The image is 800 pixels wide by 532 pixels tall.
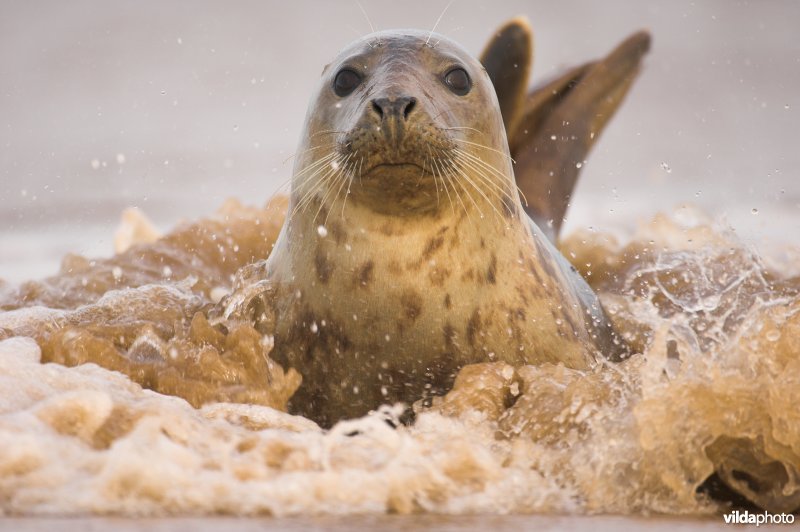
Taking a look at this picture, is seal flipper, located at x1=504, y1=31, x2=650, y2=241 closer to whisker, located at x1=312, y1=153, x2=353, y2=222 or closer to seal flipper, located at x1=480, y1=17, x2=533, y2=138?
seal flipper, located at x1=480, y1=17, x2=533, y2=138

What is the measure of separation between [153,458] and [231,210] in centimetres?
519

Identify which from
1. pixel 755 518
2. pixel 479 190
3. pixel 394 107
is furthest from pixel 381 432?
pixel 479 190

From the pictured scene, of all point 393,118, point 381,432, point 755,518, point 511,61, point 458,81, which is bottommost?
point 755,518

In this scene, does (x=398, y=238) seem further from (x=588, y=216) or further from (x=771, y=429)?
(x=588, y=216)

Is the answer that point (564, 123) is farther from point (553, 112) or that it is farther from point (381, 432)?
point (381, 432)

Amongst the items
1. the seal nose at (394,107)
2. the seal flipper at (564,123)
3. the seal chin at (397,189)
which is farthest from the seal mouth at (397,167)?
the seal flipper at (564,123)

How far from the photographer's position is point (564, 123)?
645cm

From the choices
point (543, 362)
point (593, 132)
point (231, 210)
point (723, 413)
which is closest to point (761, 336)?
point (723, 413)

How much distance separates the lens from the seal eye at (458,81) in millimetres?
3951

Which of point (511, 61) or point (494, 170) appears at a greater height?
point (511, 61)

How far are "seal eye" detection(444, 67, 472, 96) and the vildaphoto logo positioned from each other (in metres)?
1.74

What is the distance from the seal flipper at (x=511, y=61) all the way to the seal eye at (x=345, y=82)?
2301 millimetres

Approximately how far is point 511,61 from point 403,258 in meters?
2.61

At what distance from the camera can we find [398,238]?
150 inches
